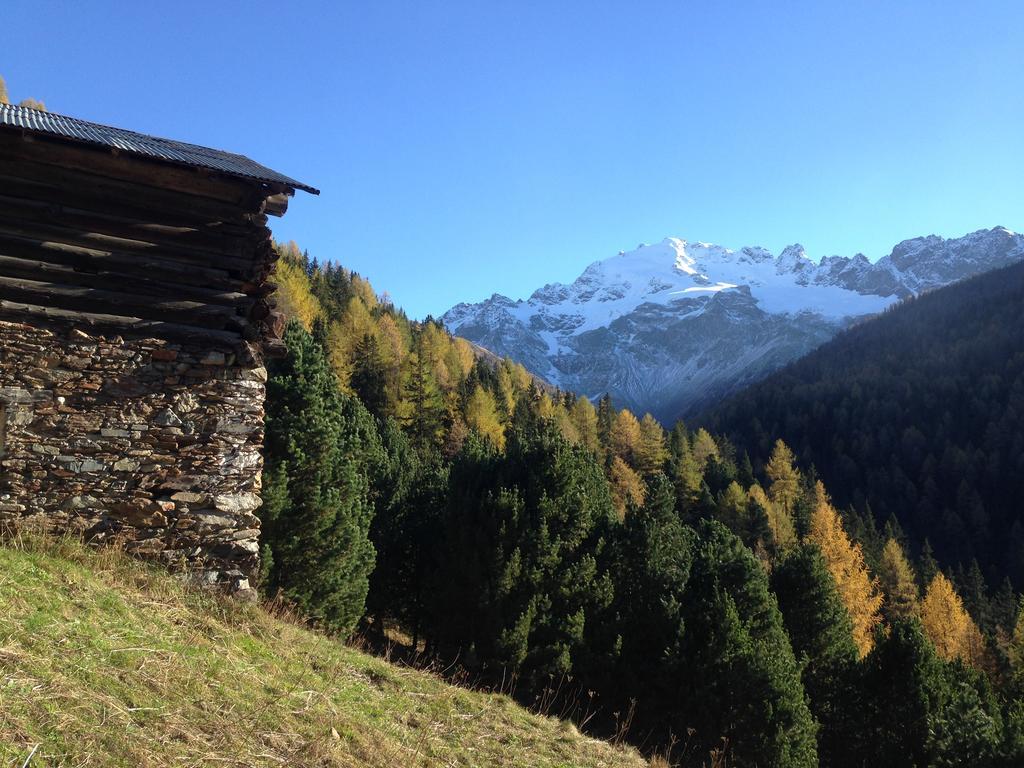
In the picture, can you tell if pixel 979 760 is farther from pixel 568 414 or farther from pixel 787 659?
pixel 568 414

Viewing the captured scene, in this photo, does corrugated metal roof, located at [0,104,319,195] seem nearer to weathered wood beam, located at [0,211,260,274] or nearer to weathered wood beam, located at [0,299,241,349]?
weathered wood beam, located at [0,211,260,274]

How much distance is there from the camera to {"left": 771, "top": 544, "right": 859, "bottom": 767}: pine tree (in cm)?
2219

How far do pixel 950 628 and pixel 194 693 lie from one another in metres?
56.2

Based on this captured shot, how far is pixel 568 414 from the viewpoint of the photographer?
80562 mm

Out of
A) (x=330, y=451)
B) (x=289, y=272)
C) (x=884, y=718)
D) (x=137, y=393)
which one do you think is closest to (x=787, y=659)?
(x=884, y=718)

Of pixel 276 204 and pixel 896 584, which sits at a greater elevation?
pixel 276 204

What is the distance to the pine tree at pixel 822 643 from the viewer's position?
22.2 metres

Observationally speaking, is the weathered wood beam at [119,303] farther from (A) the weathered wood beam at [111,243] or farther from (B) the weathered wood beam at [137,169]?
(B) the weathered wood beam at [137,169]

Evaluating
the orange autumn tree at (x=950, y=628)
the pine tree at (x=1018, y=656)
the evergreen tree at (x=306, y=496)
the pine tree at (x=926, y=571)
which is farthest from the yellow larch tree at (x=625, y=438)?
the evergreen tree at (x=306, y=496)

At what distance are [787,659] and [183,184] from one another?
19.3 metres

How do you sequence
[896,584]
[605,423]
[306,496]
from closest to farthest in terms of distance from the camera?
1. [306,496]
2. [896,584]
3. [605,423]

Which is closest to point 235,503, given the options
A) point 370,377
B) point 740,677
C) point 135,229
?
point 135,229

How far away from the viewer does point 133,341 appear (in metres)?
8.87

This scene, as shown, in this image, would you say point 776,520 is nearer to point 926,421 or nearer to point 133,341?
point 133,341
